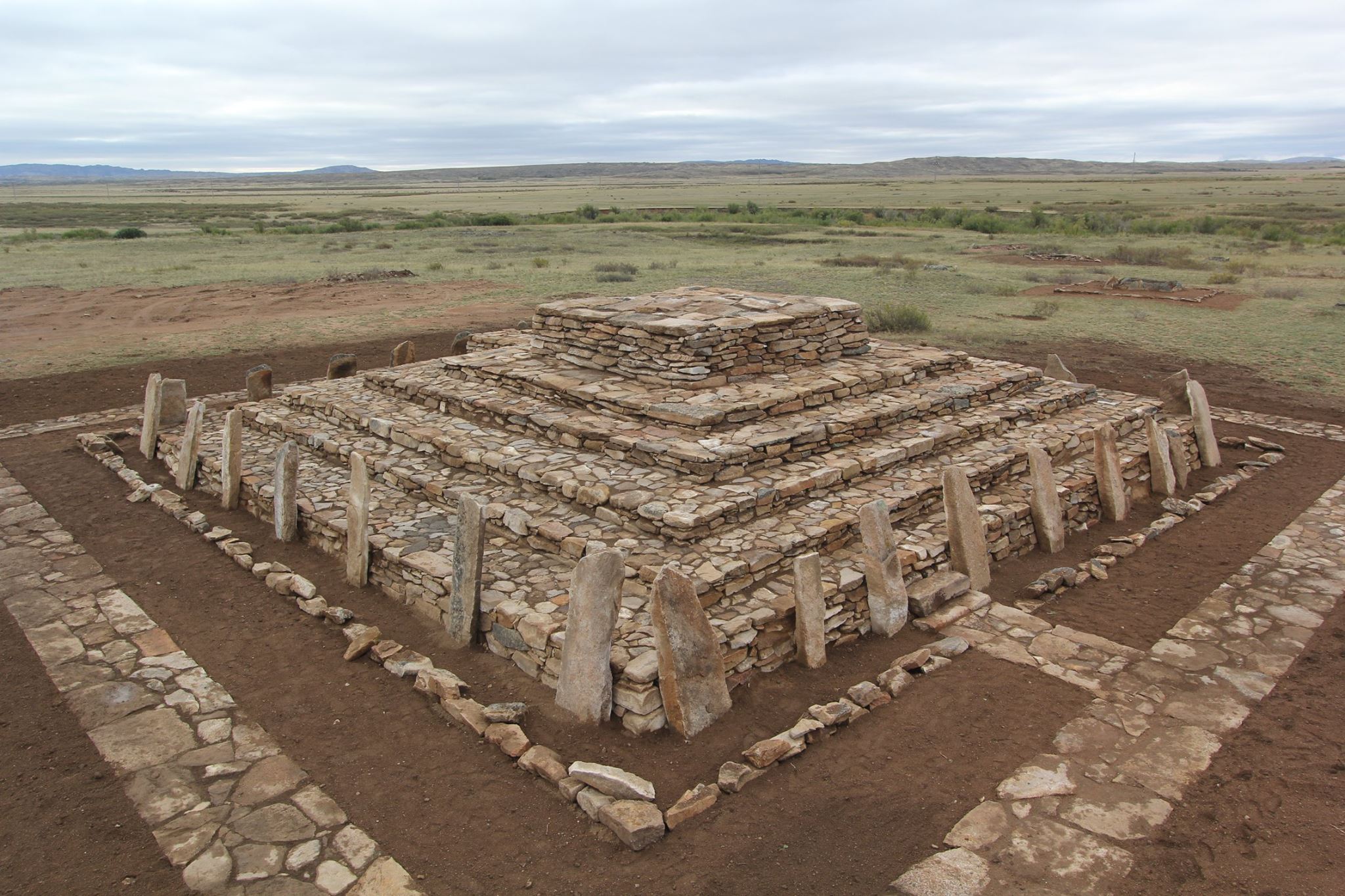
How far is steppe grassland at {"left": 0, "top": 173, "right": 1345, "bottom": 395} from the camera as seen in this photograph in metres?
17.1

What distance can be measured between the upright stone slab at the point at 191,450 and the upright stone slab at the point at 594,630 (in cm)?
665

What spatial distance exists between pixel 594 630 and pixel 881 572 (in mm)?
2348

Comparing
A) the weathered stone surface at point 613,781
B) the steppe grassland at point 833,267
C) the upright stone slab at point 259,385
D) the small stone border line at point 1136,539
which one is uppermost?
the steppe grassland at point 833,267

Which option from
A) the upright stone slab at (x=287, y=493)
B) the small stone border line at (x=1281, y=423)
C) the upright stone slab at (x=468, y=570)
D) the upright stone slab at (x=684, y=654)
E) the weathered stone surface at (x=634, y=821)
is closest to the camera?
the weathered stone surface at (x=634, y=821)

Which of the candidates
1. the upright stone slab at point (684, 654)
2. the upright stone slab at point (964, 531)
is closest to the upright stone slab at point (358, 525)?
the upright stone slab at point (684, 654)

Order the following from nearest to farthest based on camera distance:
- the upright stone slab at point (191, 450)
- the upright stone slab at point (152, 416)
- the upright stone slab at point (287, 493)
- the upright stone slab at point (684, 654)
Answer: the upright stone slab at point (684, 654) → the upright stone slab at point (287, 493) → the upright stone slab at point (191, 450) → the upright stone slab at point (152, 416)

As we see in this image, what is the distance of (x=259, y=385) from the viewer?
11617mm

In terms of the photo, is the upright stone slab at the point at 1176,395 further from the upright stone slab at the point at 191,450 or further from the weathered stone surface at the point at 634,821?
the upright stone slab at the point at 191,450

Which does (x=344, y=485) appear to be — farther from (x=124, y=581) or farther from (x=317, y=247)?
(x=317, y=247)

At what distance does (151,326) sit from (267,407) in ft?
33.6

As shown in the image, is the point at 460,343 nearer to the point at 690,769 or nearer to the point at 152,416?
the point at 152,416

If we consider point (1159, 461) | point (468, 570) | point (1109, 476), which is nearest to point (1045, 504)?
point (1109, 476)

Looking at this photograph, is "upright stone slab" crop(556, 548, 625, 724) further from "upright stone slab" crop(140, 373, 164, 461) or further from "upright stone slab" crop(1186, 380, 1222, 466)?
"upright stone slab" crop(1186, 380, 1222, 466)

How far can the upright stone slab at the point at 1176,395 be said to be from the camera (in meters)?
11.0
